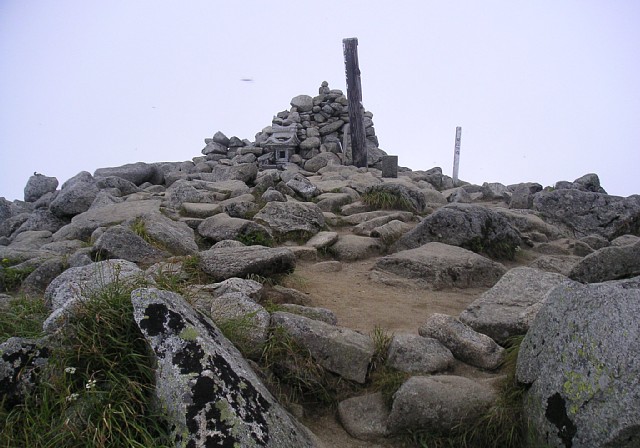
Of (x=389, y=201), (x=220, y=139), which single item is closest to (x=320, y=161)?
(x=220, y=139)

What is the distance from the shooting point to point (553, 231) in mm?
9445

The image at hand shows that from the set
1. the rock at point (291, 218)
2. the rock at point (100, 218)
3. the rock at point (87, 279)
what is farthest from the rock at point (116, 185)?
the rock at point (87, 279)

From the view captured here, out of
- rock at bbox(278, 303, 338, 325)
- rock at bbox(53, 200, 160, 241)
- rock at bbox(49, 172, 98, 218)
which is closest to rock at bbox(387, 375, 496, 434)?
rock at bbox(278, 303, 338, 325)

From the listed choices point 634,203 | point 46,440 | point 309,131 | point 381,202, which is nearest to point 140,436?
point 46,440

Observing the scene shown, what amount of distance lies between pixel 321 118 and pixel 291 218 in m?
12.0

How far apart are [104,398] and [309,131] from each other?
16541mm

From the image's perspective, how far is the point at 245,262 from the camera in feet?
18.6

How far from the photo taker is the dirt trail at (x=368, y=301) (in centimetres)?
453

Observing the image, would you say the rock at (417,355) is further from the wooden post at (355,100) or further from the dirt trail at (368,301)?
the wooden post at (355,100)

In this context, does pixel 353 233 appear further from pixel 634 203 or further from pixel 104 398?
pixel 104 398

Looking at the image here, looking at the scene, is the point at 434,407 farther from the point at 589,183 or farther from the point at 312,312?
the point at 589,183

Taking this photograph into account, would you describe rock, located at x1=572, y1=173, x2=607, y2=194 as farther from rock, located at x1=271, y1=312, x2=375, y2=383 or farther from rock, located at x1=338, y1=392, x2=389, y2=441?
rock, located at x1=338, y1=392, x2=389, y2=441

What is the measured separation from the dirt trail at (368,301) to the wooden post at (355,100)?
1012 centimetres

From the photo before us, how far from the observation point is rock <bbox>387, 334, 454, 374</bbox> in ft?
14.4
